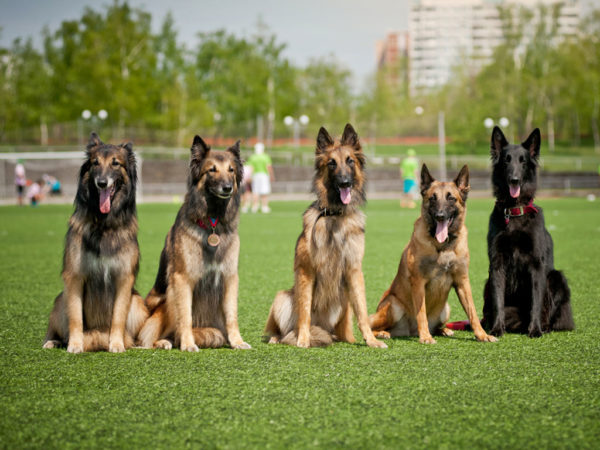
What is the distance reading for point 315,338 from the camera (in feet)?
18.2

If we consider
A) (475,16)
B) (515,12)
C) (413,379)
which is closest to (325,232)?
(413,379)

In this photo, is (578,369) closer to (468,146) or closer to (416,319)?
(416,319)

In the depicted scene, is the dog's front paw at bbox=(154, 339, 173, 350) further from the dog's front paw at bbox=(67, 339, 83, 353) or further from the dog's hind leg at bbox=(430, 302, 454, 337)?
the dog's hind leg at bbox=(430, 302, 454, 337)

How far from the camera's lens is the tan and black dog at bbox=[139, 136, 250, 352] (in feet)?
17.6

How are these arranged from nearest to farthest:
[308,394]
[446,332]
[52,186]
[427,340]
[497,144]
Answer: [308,394] < [427,340] < [446,332] < [497,144] < [52,186]

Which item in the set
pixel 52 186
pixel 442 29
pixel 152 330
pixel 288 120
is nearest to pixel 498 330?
pixel 152 330

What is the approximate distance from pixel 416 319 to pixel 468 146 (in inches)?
2176

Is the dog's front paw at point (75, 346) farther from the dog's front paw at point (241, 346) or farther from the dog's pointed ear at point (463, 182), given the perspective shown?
the dog's pointed ear at point (463, 182)

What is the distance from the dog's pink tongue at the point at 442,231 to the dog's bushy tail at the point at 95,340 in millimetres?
3050

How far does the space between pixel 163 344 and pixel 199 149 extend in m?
1.78

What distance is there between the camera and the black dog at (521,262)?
5.93m

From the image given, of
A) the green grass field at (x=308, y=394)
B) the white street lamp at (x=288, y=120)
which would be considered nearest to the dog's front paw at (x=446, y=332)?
the green grass field at (x=308, y=394)

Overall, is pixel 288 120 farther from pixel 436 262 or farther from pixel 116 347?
pixel 116 347

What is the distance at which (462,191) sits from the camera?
598 centimetres
